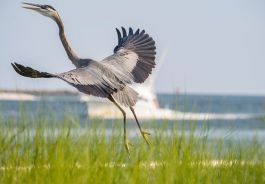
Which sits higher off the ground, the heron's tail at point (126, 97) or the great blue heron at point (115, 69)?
the great blue heron at point (115, 69)

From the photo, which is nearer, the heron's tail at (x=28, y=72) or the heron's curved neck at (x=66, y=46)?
the heron's tail at (x=28, y=72)

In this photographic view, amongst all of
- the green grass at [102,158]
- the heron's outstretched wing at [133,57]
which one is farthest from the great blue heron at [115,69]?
the green grass at [102,158]

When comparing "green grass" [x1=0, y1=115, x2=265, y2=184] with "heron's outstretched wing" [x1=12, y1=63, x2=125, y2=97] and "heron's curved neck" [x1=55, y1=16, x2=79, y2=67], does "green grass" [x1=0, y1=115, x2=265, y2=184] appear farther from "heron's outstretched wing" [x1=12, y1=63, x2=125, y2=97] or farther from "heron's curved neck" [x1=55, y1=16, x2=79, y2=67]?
"heron's curved neck" [x1=55, y1=16, x2=79, y2=67]

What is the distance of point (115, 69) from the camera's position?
7.73 meters

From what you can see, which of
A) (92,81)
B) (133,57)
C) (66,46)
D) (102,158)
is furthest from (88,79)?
(133,57)

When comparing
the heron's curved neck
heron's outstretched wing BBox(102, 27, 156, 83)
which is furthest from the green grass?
the heron's curved neck

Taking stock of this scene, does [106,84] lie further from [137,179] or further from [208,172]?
[137,179]

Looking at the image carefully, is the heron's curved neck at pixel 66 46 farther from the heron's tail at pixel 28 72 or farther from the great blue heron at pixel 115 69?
the heron's tail at pixel 28 72

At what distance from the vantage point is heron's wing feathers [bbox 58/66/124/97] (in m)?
6.60

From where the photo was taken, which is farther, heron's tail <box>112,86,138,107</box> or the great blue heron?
heron's tail <box>112,86,138,107</box>

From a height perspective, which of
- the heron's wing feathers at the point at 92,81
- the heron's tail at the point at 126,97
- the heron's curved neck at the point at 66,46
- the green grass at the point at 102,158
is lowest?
the green grass at the point at 102,158

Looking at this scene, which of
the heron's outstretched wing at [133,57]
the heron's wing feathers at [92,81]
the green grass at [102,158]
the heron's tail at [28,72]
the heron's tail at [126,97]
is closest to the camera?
the green grass at [102,158]

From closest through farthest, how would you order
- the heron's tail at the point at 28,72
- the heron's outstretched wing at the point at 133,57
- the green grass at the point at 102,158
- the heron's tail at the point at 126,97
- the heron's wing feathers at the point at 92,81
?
the green grass at the point at 102,158 < the heron's tail at the point at 28,72 < the heron's wing feathers at the point at 92,81 < the heron's tail at the point at 126,97 < the heron's outstretched wing at the point at 133,57

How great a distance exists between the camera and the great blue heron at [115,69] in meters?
6.68
